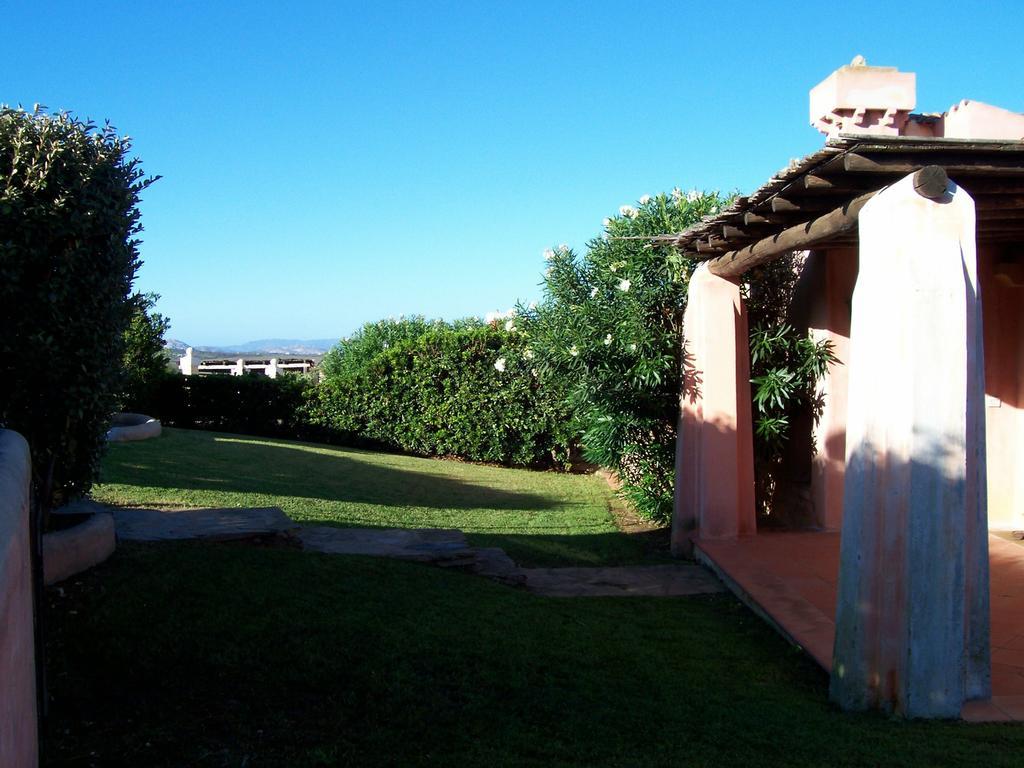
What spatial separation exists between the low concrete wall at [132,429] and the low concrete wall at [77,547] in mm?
7509

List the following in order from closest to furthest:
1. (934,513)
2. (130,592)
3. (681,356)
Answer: (934,513) < (130,592) < (681,356)

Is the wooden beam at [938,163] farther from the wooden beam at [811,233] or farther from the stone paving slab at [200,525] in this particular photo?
the stone paving slab at [200,525]

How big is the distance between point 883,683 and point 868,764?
2.47 feet

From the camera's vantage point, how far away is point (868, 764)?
3.81 meters

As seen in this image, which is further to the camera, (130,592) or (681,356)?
(681,356)

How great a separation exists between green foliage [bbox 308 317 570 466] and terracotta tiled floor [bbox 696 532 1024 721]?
716 cm

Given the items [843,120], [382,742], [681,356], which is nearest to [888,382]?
[382,742]

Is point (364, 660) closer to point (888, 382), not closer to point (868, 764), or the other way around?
point (868, 764)

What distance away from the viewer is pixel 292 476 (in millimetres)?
12602

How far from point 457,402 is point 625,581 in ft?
28.8

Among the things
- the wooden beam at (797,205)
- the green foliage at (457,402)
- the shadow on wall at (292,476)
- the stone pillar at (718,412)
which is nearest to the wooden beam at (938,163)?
the wooden beam at (797,205)

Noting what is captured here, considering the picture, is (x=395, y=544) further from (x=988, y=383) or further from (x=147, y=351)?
(x=147, y=351)

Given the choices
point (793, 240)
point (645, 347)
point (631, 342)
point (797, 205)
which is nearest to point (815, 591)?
point (793, 240)

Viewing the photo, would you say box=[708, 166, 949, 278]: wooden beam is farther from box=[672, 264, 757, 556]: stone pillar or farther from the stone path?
the stone path
